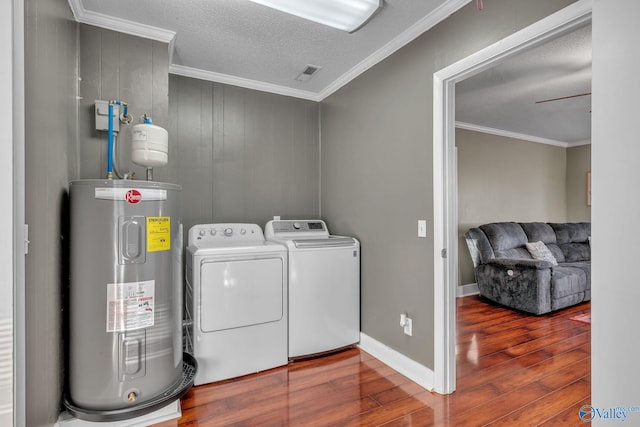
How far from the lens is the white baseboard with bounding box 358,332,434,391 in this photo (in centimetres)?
216

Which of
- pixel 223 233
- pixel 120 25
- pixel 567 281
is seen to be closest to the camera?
pixel 120 25

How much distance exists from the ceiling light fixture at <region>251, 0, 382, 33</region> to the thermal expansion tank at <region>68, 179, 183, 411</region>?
1.30 metres

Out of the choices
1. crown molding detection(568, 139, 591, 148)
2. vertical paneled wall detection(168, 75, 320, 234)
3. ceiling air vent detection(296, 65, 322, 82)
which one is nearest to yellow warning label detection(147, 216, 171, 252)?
vertical paneled wall detection(168, 75, 320, 234)

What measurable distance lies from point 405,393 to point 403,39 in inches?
95.0

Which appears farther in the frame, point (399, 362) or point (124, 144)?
point (399, 362)

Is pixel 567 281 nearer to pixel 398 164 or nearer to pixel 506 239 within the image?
pixel 506 239

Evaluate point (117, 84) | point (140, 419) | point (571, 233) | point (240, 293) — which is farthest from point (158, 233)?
point (571, 233)

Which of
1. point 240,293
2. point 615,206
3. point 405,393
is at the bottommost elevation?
point 405,393

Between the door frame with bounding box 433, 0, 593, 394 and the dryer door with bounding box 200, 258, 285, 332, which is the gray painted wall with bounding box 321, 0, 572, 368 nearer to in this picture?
the door frame with bounding box 433, 0, 593, 394

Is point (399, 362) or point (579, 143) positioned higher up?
point (579, 143)

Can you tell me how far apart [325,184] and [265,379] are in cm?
191

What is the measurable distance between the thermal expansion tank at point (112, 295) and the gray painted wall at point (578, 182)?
6.94 m

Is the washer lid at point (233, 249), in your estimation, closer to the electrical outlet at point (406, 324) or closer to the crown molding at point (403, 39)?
the electrical outlet at point (406, 324)

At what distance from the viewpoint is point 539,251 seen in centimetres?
432
